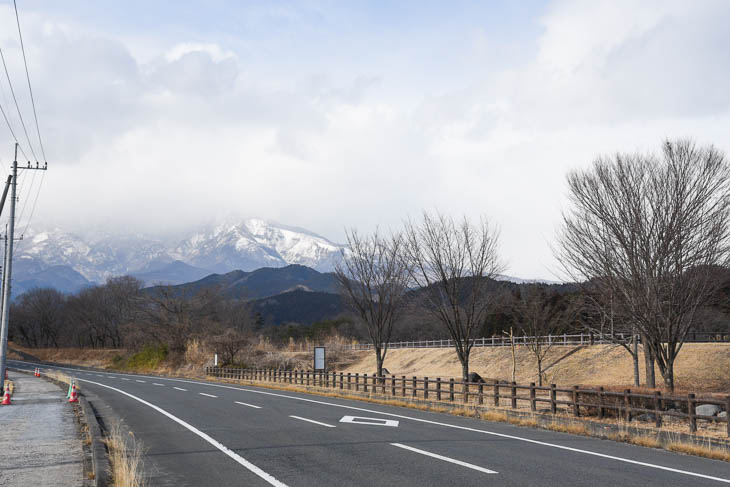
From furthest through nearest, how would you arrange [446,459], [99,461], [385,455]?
[385,455]
[446,459]
[99,461]

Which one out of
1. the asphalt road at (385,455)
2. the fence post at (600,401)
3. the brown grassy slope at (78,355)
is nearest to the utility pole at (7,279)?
the asphalt road at (385,455)

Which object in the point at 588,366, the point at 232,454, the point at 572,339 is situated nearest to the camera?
the point at 232,454

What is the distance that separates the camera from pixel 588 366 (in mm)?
45188

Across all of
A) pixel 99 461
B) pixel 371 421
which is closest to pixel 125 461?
pixel 99 461

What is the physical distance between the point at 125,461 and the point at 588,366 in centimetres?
4229

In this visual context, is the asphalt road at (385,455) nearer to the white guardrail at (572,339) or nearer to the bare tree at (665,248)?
the bare tree at (665,248)

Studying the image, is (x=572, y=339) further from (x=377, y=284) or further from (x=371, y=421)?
(x=371, y=421)

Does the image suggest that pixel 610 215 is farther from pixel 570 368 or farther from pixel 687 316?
pixel 570 368

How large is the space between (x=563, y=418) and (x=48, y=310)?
5266 inches

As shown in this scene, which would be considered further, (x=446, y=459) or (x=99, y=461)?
(x=446, y=459)

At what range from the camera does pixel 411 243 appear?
27.2 meters

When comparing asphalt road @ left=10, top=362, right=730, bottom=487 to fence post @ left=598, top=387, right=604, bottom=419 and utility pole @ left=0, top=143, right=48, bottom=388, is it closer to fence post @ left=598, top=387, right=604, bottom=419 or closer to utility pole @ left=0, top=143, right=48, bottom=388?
fence post @ left=598, top=387, right=604, bottom=419

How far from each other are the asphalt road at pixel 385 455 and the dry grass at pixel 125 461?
0.26 m

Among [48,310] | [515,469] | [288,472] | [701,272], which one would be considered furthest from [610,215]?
[48,310]
